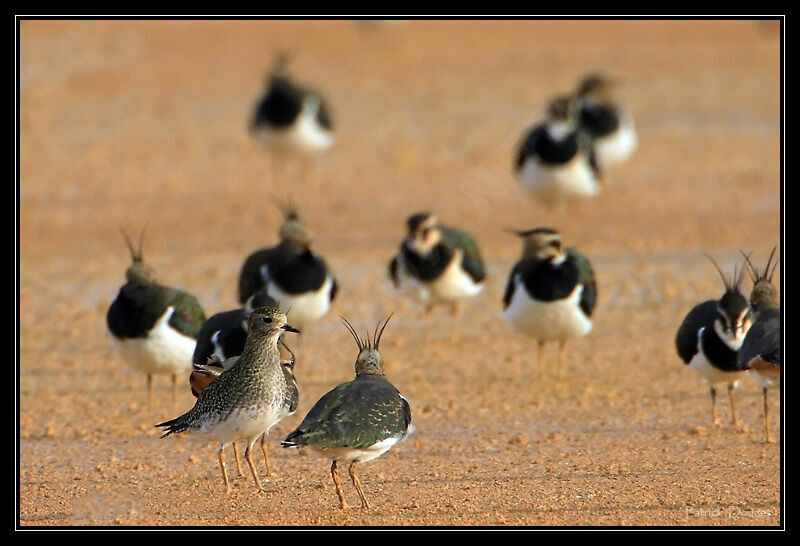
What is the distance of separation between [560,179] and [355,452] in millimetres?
8035

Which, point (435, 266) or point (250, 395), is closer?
point (250, 395)

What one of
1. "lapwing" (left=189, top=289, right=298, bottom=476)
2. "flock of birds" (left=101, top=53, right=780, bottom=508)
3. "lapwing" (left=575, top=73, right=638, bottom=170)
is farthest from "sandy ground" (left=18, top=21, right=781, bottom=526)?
"lapwing" (left=575, top=73, right=638, bottom=170)

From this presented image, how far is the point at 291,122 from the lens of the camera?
55.8 feet

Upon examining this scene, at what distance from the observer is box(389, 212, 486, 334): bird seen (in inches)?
415

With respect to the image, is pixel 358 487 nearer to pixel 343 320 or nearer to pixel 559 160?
pixel 343 320

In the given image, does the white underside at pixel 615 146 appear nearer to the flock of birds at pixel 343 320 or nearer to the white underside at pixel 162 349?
the flock of birds at pixel 343 320

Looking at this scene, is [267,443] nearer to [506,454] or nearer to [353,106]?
[506,454]

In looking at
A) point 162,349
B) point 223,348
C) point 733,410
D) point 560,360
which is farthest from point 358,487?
point 560,360

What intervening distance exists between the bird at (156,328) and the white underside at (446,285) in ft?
7.54

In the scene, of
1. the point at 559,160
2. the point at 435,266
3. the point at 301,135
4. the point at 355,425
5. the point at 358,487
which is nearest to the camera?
the point at 355,425

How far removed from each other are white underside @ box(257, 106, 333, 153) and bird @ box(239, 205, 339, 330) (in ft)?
22.9

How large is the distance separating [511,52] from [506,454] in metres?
20.1

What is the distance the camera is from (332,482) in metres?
7.25

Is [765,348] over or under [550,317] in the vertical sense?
under
